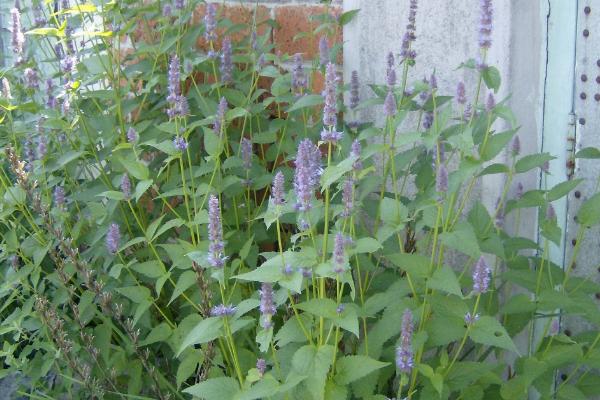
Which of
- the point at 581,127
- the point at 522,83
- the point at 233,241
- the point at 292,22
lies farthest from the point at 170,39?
the point at 581,127

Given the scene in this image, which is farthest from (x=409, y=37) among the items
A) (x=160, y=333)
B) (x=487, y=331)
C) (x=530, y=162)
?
(x=160, y=333)

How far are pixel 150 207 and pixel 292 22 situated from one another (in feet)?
2.91

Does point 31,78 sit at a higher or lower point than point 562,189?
higher

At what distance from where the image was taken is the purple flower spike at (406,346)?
1871 millimetres

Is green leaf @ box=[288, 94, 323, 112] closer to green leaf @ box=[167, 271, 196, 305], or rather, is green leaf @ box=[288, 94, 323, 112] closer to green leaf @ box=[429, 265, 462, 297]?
green leaf @ box=[167, 271, 196, 305]

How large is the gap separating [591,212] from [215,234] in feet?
3.13

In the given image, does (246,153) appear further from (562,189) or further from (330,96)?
(562,189)

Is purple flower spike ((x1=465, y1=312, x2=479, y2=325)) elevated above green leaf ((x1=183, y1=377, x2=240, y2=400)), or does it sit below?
above

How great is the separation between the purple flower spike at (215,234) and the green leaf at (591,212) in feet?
3.01

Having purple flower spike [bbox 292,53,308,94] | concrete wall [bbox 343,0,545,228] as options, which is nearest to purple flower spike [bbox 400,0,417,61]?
concrete wall [bbox 343,0,545,228]

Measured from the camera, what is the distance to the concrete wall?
2.49m

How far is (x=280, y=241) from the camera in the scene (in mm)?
1938

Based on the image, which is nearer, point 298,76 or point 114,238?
point 114,238

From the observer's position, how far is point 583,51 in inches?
97.7
